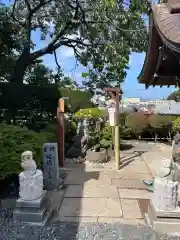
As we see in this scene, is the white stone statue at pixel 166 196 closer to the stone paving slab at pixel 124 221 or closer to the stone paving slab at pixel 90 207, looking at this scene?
the stone paving slab at pixel 124 221

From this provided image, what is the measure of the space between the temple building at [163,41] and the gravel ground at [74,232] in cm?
253

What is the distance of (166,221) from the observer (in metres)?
4.37

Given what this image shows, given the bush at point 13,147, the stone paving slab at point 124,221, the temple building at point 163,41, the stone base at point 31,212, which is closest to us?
the temple building at point 163,41

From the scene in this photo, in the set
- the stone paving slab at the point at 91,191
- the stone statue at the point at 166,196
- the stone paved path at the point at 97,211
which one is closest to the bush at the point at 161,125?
the stone paved path at the point at 97,211

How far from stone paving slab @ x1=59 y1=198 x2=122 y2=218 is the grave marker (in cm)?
72

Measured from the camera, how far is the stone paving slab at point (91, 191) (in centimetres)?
585

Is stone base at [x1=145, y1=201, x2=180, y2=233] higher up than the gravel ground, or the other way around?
stone base at [x1=145, y1=201, x2=180, y2=233]

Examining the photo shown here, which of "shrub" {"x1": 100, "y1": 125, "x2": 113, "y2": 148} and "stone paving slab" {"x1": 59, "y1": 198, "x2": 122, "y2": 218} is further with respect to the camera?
"shrub" {"x1": 100, "y1": 125, "x2": 113, "y2": 148}

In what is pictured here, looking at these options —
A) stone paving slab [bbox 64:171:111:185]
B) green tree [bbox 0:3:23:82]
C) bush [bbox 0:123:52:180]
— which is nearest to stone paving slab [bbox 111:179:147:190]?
stone paving slab [bbox 64:171:111:185]

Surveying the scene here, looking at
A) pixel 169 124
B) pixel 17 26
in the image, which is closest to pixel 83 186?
pixel 169 124

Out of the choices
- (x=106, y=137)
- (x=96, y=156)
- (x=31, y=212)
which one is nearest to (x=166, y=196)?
(x=31, y=212)

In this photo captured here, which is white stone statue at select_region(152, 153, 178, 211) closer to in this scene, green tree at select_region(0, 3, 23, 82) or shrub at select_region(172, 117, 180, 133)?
shrub at select_region(172, 117, 180, 133)

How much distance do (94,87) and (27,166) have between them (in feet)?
41.1

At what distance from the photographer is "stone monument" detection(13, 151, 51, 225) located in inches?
178
